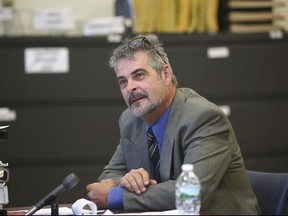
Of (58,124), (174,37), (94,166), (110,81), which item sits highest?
(174,37)

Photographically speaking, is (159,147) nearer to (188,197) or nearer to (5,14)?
(188,197)

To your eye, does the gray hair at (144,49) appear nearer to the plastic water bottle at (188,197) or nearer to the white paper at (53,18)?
the plastic water bottle at (188,197)

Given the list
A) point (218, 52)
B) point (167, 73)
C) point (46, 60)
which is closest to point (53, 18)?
point (46, 60)

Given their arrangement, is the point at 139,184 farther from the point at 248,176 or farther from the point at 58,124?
the point at 58,124

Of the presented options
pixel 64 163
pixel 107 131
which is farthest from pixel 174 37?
pixel 64 163

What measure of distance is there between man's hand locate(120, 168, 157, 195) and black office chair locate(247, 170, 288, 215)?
0.62 m

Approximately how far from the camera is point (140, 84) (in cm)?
309

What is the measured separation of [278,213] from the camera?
10.1ft

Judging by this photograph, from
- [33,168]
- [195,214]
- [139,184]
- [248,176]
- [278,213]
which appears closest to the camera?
[195,214]

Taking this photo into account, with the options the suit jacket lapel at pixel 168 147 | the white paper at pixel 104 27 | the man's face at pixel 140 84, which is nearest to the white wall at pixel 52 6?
the white paper at pixel 104 27

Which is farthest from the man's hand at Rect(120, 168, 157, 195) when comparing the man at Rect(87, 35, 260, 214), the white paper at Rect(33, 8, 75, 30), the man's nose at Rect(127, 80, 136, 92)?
the white paper at Rect(33, 8, 75, 30)

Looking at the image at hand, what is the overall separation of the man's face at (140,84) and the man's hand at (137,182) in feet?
1.14

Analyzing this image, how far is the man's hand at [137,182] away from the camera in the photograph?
9.36 ft

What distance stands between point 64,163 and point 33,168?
10.3 inches
